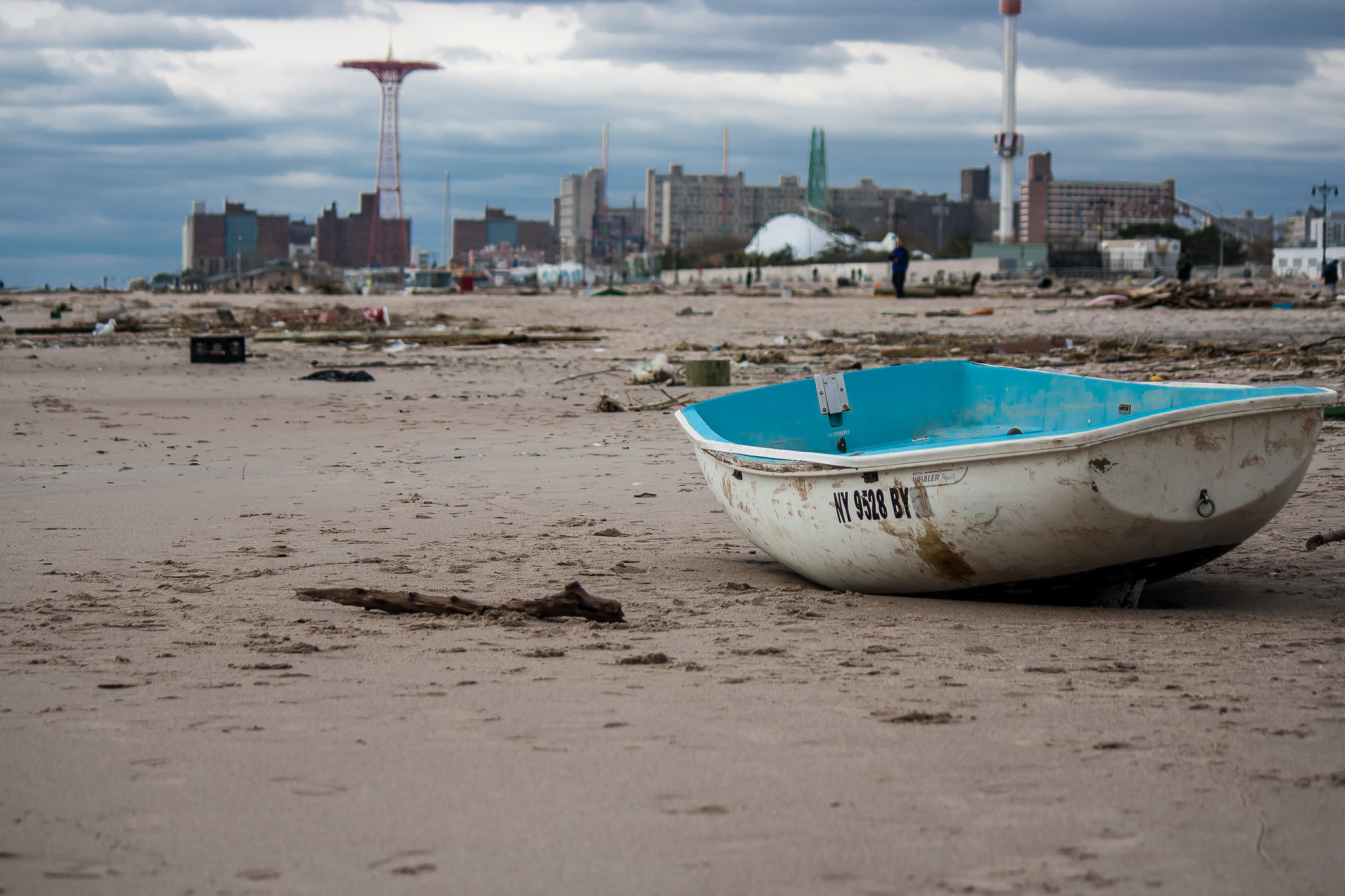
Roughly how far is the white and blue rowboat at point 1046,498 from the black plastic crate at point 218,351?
13.0 metres

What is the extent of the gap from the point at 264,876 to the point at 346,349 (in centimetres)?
1828

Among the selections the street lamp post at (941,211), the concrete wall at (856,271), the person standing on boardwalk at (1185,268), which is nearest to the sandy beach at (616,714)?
the person standing on boardwalk at (1185,268)

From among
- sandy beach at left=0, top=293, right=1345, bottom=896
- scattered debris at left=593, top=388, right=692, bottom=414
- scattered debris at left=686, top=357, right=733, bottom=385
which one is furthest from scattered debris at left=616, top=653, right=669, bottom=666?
scattered debris at left=686, top=357, right=733, bottom=385

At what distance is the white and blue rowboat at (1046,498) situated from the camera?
12.4 feet

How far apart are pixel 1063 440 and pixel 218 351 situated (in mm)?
15117

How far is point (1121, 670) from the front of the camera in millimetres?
3434

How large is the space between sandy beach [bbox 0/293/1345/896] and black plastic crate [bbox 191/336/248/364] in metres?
10.1

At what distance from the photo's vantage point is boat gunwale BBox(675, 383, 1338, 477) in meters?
3.69

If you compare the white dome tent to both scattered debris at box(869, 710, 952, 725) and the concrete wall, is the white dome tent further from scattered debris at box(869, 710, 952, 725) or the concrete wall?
scattered debris at box(869, 710, 952, 725)

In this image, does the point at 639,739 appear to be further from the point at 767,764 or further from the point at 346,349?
the point at 346,349

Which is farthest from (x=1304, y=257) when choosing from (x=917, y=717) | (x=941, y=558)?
(x=917, y=717)

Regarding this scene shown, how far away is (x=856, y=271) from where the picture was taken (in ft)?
247

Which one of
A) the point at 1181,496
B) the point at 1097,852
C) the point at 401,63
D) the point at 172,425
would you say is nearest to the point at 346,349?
the point at 172,425

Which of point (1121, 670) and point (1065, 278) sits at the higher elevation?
point (1065, 278)
